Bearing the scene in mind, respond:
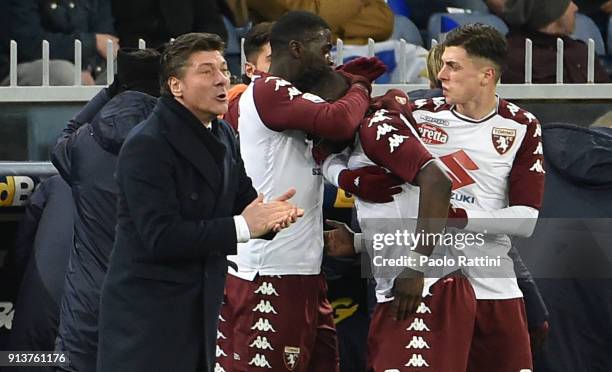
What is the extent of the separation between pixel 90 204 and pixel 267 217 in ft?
5.05

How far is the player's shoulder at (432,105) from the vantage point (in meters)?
6.32

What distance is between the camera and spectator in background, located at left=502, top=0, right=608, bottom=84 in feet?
30.0

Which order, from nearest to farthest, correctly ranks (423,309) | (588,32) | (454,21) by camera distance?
(423,309) < (454,21) < (588,32)

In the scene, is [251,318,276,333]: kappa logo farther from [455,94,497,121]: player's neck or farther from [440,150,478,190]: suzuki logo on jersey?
[455,94,497,121]: player's neck

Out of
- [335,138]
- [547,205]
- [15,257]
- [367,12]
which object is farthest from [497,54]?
[367,12]

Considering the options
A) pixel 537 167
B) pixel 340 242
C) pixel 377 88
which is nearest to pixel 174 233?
pixel 340 242

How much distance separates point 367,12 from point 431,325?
386 centimetres

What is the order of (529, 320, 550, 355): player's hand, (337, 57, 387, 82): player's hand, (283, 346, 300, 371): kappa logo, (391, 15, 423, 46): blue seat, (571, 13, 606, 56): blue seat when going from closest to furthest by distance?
(283, 346, 300, 371): kappa logo < (337, 57, 387, 82): player's hand < (529, 320, 550, 355): player's hand < (391, 15, 423, 46): blue seat < (571, 13, 606, 56): blue seat

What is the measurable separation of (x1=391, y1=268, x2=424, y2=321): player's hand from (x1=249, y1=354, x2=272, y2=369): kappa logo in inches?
24.7

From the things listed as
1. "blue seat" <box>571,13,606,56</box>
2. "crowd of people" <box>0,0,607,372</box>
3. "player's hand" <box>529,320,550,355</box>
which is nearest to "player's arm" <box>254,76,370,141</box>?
"crowd of people" <box>0,0,607,372</box>

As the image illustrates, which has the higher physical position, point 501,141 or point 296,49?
point 296,49

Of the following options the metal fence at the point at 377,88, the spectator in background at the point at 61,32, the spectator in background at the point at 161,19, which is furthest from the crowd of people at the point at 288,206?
the spectator in background at the point at 161,19

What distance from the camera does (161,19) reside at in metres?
9.27

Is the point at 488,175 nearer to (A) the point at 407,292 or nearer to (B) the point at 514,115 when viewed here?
(B) the point at 514,115
